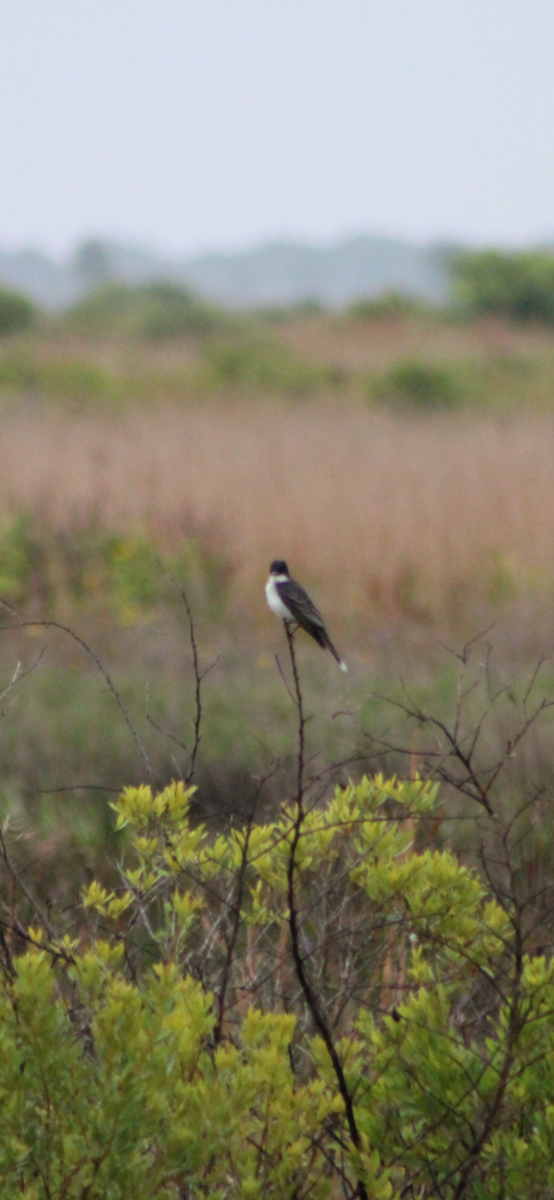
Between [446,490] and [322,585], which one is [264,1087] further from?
[446,490]

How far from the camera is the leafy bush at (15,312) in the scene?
123 feet

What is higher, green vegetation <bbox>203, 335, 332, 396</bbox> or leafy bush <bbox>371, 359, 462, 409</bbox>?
Answer: green vegetation <bbox>203, 335, 332, 396</bbox>

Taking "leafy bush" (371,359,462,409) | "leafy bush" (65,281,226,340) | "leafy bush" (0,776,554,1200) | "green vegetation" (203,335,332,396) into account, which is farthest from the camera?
"leafy bush" (65,281,226,340)

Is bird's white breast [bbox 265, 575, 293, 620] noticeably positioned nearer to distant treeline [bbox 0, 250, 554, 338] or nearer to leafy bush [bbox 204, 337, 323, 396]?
leafy bush [bbox 204, 337, 323, 396]

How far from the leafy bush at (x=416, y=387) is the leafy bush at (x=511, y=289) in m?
15.2

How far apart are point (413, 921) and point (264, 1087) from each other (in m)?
0.42

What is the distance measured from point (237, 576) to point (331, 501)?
5.20 feet

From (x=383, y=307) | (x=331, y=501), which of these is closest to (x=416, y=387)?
(x=331, y=501)

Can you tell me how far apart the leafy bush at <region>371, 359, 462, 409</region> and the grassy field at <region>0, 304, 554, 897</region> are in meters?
7.21

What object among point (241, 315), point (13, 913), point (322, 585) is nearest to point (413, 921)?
point (13, 913)

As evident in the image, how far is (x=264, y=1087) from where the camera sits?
1.72 meters

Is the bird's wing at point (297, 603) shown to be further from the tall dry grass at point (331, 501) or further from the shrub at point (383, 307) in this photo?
the shrub at point (383, 307)

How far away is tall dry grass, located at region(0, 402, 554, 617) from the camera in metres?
9.77

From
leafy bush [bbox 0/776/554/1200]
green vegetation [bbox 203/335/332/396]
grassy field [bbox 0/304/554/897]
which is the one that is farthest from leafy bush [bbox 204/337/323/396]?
leafy bush [bbox 0/776/554/1200]
